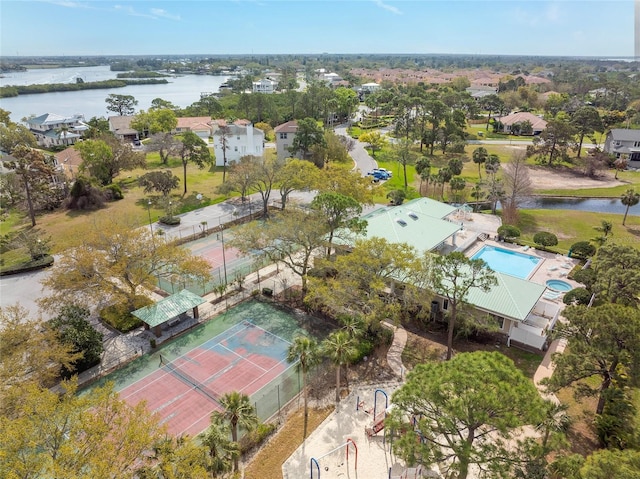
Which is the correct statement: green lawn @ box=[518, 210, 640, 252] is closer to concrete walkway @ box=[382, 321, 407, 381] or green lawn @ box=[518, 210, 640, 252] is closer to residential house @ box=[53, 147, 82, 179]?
concrete walkway @ box=[382, 321, 407, 381]

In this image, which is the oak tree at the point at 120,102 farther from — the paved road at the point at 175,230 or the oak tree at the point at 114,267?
the oak tree at the point at 114,267

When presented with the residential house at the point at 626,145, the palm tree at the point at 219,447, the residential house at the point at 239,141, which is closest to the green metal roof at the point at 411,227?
the palm tree at the point at 219,447

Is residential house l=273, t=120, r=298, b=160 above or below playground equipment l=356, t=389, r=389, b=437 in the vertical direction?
above

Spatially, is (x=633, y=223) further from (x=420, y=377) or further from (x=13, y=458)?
(x=13, y=458)

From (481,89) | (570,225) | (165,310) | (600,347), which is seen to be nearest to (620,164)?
(570,225)

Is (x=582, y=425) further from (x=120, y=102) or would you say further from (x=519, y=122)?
(x=120, y=102)

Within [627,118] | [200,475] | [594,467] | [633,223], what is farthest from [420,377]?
[627,118]

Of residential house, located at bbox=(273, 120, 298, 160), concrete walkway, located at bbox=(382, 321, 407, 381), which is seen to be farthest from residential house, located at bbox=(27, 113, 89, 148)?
concrete walkway, located at bbox=(382, 321, 407, 381)
